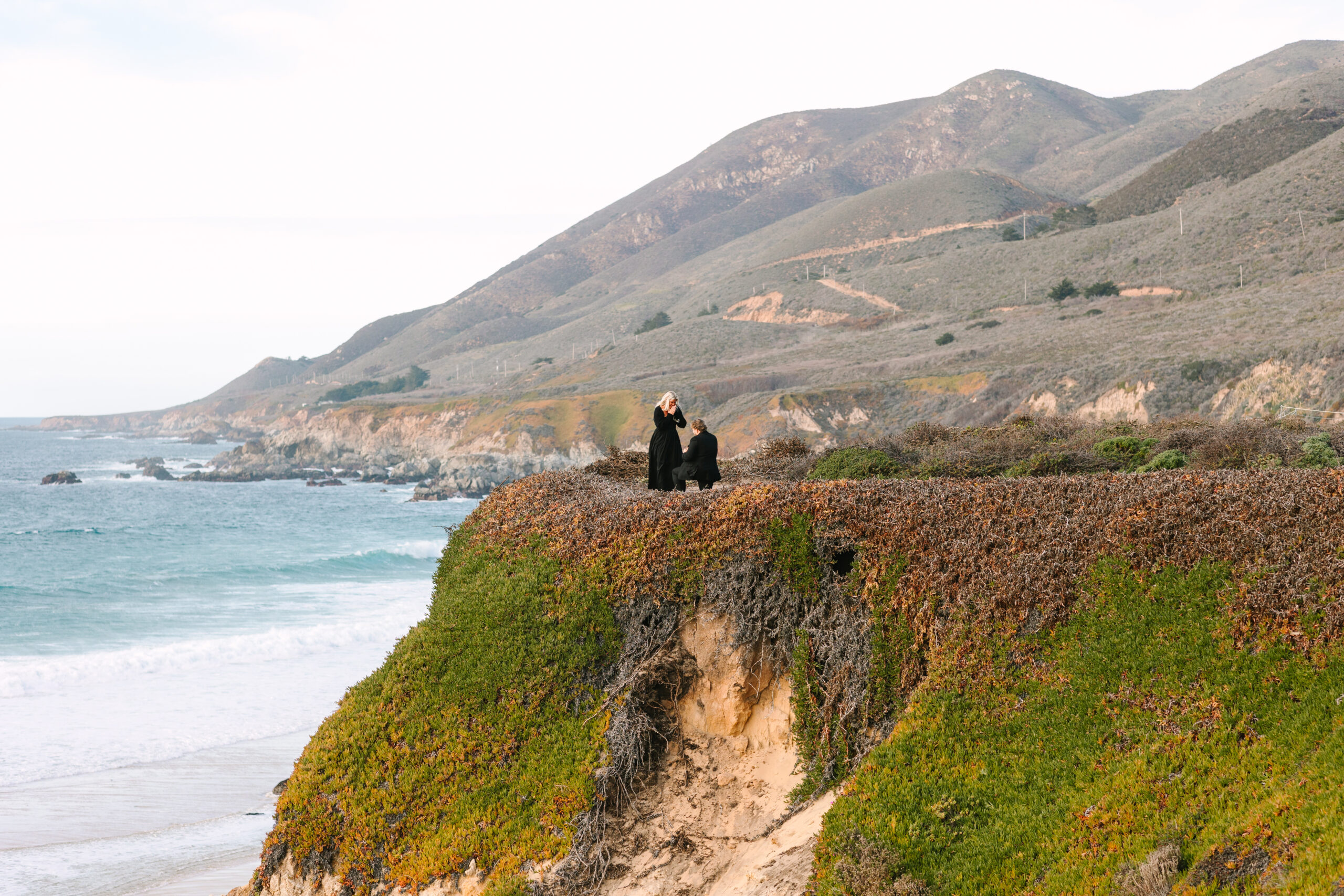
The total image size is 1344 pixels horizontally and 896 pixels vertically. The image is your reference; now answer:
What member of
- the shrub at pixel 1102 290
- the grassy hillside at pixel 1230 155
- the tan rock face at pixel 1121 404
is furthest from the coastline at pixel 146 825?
the grassy hillside at pixel 1230 155

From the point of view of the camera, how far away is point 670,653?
8.89 metres

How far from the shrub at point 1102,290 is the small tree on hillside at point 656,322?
70223 mm

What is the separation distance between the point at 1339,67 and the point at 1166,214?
69.1m

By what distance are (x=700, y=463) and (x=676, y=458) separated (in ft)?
1.27

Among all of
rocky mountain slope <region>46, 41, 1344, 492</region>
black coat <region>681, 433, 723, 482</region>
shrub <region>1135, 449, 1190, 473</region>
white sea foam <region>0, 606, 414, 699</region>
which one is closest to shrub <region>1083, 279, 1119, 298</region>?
rocky mountain slope <region>46, 41, 1344, 492</region>

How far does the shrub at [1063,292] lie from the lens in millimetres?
74438

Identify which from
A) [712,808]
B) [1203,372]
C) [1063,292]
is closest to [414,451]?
[1063,292]

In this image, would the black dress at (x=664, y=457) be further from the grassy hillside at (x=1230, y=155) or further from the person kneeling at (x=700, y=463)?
the grassy hillside at (x=1230, y=155)

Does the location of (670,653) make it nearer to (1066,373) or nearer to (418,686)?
(418,686)

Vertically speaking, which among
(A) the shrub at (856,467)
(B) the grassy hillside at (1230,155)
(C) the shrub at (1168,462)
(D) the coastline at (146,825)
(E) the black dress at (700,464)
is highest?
(B) the grassy hillside at (1230,155)

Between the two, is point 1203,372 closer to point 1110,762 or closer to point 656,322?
point 1110,762

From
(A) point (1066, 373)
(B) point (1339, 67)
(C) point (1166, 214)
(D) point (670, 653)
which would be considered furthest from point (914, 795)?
(B) point (1339, 67)

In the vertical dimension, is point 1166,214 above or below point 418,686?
above

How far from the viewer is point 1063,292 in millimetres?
74812
